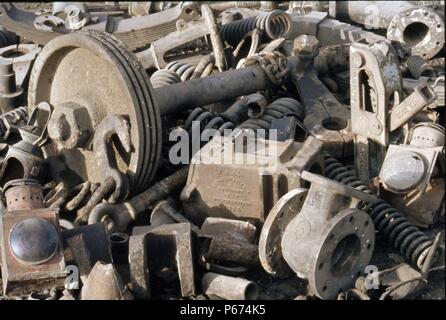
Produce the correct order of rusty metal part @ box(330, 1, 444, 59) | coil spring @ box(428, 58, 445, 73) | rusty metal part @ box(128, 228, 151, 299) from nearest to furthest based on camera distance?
rusty metal part @ box(128, 228, 151, 299)
coil spring @ box(428, 58, 445, 73)
rusty metal part @ box(330, 1, 444, 59)

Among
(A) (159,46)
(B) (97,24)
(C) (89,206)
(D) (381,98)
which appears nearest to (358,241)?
(D) (381,98)

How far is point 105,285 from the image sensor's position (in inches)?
159

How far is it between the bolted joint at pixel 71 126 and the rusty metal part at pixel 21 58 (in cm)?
172

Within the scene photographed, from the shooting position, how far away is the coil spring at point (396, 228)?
4648mm

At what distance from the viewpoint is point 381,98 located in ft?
17.8

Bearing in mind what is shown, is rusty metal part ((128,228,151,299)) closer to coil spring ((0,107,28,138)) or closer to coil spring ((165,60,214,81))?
coil spring ((0,107,28,138))

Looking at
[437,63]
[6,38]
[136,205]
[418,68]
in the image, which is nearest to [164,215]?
[136,205]

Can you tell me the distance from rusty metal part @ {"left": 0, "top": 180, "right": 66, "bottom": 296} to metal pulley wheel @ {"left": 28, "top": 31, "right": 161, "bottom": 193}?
3.15 ft

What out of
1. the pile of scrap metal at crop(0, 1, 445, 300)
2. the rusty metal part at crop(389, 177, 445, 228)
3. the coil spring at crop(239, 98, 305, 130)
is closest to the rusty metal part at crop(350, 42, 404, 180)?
the pile of scrap metal at crop(0, 1, 445, 300)

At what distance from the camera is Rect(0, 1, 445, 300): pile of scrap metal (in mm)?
4297

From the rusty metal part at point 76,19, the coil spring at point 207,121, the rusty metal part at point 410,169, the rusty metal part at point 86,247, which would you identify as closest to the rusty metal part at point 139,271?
the rusty metal part at point 86,247

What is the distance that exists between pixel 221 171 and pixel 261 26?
2634 mm

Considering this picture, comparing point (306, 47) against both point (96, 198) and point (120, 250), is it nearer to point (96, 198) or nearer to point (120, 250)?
point (96, 198)

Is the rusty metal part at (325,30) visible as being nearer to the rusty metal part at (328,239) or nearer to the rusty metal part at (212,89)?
the rusty metal part at (212,89)
